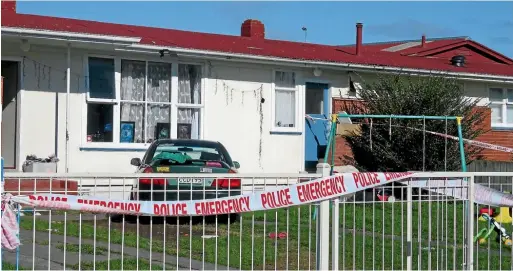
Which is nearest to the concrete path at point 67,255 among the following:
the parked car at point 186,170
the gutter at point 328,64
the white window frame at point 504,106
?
the parked car at point 186,170

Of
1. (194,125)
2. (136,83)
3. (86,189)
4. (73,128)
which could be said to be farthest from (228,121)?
(86,189)

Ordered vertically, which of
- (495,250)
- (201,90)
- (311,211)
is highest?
(201,90)

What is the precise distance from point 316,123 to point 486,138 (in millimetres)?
5722

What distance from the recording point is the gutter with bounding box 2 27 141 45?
16109 mm

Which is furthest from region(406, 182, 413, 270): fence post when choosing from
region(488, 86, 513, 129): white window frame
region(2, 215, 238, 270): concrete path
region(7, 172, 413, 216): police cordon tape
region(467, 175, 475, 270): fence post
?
region(488, 86, 513, 129): white window frame

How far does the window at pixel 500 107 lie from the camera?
25.6 meters

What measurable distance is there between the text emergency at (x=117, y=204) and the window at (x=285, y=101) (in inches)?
569

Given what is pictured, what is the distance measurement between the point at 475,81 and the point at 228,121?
322 inches

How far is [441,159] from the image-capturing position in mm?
20688

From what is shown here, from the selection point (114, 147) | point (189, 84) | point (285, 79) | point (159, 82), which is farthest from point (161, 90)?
point (285, 79)

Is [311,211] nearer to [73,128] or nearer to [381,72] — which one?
[73,128]

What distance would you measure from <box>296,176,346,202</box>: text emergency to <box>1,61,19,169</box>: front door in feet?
38.4

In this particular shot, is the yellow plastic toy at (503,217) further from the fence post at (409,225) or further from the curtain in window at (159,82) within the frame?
the curtain in window at (159,82)

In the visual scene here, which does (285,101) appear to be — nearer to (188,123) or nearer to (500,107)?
(188,123)
